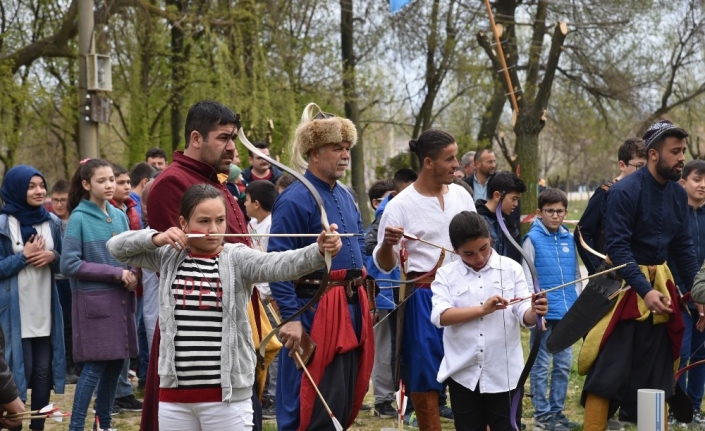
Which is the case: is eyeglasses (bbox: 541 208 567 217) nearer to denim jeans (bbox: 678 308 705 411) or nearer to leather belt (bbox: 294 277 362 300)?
denim jeans (bbox: 678 308 705 411)

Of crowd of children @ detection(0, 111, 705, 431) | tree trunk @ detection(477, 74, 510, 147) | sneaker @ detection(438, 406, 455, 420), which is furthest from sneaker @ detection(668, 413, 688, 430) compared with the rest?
tree trunk @ detection(477, 74, 510, 147)

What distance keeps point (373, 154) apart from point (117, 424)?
2422 centimetres

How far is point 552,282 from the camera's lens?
24.0 ft

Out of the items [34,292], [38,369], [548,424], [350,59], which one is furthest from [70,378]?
[350,59]

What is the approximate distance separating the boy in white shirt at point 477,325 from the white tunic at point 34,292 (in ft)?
9.76

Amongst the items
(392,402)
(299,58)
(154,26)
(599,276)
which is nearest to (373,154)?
(299,58)

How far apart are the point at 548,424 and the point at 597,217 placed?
149 centimetres

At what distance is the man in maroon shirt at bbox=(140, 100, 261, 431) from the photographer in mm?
4355

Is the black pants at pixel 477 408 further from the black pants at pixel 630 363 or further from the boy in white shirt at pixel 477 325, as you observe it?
the black pants at pixel 630 363

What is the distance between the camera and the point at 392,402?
308 inches

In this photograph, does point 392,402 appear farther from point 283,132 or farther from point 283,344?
point 283,132

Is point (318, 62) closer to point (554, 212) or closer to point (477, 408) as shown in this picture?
point (554, 212)

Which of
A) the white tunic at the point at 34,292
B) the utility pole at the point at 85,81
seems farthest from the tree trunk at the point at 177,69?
the white tunic at the point at 34,292

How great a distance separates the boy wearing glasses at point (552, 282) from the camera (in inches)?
280
